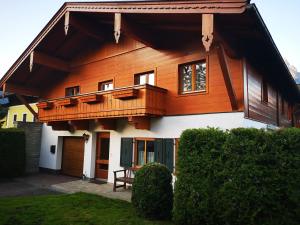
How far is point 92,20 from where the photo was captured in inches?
481

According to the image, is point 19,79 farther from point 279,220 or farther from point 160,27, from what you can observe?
point 279,220

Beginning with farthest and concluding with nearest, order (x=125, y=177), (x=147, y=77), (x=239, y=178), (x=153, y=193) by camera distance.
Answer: (x=147, y=77) < (x=125, y=177) < (x=153, y=193) < (x=239, y=178)

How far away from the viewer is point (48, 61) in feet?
46.7

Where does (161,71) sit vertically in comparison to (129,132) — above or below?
above

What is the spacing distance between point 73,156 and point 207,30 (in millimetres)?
11117

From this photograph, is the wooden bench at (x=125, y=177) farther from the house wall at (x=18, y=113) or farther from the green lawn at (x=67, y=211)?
the house wall at (x=18, y=113)

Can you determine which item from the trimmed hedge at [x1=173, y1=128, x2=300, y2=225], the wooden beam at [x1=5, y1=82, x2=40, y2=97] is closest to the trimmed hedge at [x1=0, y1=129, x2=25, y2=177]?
the wooden beam at [x1=5, y1=82, x2=40, y2=97]

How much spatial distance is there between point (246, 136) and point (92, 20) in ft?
31.0

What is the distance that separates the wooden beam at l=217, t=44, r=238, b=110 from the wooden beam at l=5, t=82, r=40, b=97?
13.4m

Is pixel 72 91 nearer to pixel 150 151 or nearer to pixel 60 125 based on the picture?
pixel 60 125

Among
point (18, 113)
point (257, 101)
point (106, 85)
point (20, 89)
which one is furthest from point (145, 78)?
point (18, 113)

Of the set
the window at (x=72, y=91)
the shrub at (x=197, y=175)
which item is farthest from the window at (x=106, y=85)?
the shrub at (x=197, y=175)

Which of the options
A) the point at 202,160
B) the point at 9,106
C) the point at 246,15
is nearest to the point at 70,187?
the point at 202,160

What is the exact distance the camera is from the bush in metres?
6.82
